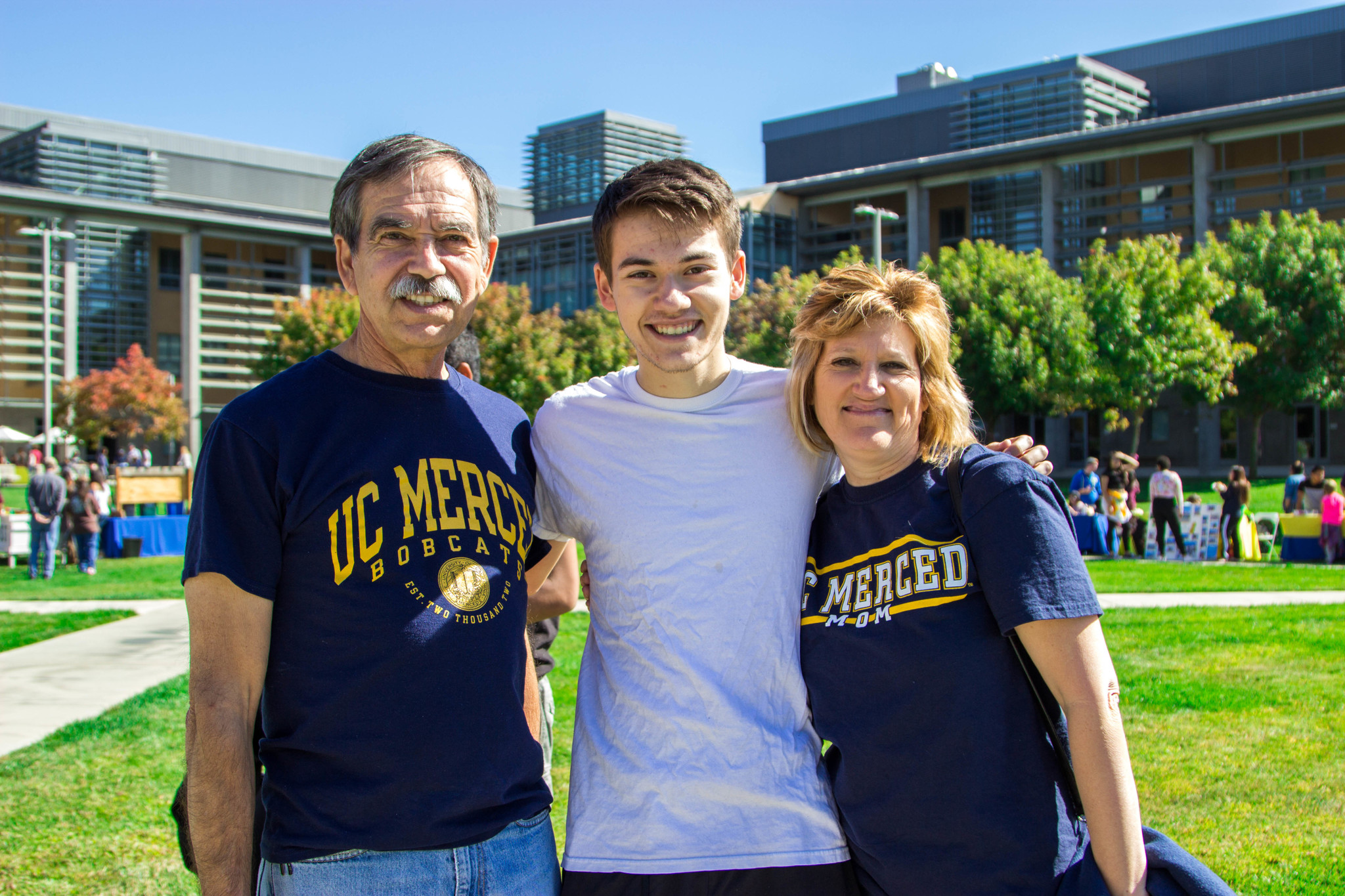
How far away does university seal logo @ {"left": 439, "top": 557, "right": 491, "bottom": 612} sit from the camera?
2.14m

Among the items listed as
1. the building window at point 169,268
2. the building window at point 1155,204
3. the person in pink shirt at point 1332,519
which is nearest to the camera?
the person in pink shirt at point 1332,519

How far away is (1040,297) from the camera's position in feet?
110

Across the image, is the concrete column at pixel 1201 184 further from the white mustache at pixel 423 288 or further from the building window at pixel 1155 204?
the white mustache at pixel 423 288

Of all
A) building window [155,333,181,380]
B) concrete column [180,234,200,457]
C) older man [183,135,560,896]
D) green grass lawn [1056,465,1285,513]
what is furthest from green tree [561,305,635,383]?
building window [155,333,181,380]

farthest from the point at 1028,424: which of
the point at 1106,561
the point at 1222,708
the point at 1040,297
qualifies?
the point at 1222,708

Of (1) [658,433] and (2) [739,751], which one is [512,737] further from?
(1) [658,433]

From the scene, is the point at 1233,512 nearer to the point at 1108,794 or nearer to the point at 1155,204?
the point at 1108,794

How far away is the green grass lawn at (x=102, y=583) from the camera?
14.2 m

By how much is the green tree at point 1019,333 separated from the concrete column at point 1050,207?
30.6 ft

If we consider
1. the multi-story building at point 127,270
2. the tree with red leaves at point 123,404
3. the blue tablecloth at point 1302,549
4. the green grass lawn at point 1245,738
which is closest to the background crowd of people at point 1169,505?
the blue tablecloth at point 1302,549

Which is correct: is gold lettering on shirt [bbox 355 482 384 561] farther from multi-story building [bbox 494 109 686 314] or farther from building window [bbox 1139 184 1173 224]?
building window [bbox 1139 184 1173 224]

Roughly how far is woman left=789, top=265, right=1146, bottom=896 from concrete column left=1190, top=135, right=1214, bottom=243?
4441cm

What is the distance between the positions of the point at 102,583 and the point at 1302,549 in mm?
19594

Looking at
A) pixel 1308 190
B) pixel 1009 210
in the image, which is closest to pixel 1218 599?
pixel 1308 190
